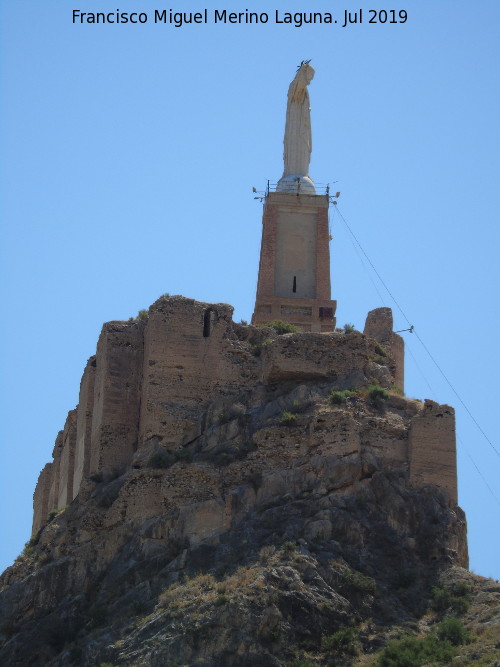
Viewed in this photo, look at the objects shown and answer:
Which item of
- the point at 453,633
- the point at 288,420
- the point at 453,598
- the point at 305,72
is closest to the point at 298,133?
the point at 305,72

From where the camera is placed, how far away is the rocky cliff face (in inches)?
2016

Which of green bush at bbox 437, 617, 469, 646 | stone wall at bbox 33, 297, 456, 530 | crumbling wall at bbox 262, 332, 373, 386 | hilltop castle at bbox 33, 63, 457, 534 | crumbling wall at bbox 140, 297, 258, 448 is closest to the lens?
green bush at bbox 437, 617, 469, 646

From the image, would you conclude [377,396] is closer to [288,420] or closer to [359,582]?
[288,420]

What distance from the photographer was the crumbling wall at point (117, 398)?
58.6 metres

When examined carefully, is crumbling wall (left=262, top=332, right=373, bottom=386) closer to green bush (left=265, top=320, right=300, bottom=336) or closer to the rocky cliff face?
the rocky cliff face

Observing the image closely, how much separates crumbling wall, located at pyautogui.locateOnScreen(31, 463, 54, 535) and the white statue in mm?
12292

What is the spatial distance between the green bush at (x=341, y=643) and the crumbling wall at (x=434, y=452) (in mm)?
5902

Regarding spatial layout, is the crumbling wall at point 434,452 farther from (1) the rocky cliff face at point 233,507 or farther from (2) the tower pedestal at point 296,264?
(2) the tower pedestal at point 296,264

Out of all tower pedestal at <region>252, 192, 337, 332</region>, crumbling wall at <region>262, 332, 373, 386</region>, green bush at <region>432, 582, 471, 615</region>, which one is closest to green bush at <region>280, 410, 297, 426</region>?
crumbling wall at <region>262, 332, 373, 386</region>

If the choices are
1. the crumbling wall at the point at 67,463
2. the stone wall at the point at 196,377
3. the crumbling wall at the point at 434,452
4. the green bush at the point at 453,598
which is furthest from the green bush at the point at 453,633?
the crumbling wall at the point at 67,463

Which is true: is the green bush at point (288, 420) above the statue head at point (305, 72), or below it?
below

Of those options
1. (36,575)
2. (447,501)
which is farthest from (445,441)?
(36,575)

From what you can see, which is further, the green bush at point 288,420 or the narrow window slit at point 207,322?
the narrow window slit at point 207,322

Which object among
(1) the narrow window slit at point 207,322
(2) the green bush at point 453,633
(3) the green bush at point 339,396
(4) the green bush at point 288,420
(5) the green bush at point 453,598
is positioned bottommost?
(2) the green bush at point 453,633
